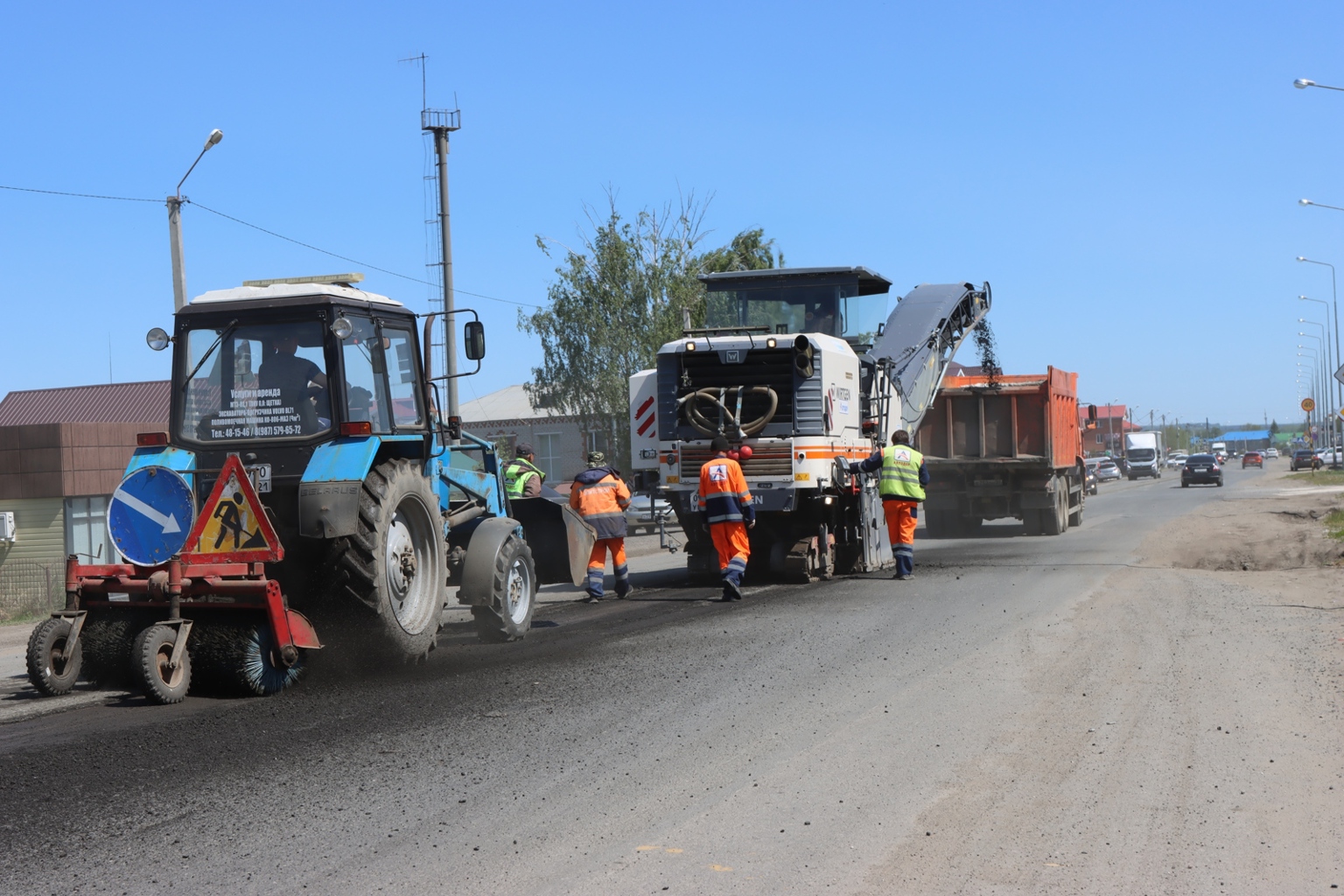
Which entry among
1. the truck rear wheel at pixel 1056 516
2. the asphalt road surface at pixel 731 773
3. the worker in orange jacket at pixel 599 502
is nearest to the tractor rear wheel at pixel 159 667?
the asphalt road surface at pixel 731 773

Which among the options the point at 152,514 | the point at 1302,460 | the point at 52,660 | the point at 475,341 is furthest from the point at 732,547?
the point at 1302,460

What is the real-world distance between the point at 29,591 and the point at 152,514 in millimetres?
13725

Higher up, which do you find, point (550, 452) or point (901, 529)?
point (550, 452)

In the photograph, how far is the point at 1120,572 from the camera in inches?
601

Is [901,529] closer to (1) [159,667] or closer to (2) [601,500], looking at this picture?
(2) [601,500]

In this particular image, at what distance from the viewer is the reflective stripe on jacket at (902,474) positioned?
15094 mm

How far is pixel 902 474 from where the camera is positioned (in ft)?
49.8

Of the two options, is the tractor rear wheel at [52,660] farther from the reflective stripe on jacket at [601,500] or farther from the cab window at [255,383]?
the reflective stripe on jacket at [601,500]

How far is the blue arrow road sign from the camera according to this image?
8273mm

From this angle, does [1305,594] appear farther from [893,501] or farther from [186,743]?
[186,743]

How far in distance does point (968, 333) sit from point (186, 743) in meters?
15.1

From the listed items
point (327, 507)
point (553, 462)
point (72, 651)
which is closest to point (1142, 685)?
point (327, 507)

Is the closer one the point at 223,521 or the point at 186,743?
the point at 186,743

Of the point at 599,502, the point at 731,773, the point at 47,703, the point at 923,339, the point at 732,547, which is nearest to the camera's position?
the point at 731,773
